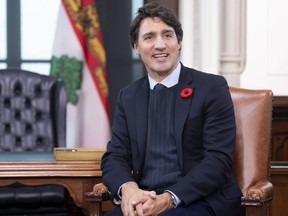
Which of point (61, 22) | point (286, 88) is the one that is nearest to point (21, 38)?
point (61, 22)

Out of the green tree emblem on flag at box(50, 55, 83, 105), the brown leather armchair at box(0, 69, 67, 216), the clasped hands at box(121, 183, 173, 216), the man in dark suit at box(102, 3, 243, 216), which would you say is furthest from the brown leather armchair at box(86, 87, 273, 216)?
the green tree emblem on flag at box(50, 55, 83, 105)

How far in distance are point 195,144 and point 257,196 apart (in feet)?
1.02

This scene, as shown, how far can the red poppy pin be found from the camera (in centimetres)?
293

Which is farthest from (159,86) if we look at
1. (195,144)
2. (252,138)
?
(252,138)

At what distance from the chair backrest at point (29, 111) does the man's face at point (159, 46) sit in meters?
1.43

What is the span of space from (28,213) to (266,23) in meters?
2.06

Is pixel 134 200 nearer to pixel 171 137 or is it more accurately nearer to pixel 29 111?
pixel 171 137

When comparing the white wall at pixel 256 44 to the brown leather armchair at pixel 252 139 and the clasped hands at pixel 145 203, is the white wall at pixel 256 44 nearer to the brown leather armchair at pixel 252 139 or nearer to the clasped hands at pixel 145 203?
the brown leather armchair at pixel 252 139

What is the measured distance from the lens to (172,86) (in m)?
2.99

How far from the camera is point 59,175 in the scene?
3.07 metres

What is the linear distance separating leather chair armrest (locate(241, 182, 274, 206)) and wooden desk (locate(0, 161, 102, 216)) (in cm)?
64

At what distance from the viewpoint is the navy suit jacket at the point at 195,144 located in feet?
9.28

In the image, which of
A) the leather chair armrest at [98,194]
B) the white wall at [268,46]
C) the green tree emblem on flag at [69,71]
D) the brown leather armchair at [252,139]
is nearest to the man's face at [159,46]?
the brown leather armchair at [252,139]

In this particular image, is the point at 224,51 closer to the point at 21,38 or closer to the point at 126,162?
the point at 21,38
